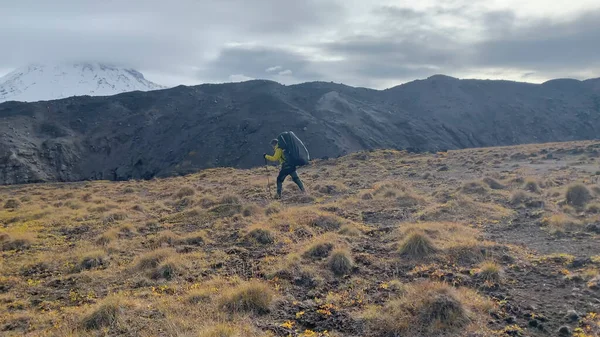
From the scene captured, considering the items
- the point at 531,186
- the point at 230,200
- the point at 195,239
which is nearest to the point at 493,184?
the point at 531,186

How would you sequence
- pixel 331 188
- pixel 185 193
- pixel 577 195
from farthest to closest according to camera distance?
pixel 185 193, pixel 331 188, pixel 577 195

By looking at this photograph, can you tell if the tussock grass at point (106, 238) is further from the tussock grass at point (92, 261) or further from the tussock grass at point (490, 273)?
the tussock grass at point (490, 273)

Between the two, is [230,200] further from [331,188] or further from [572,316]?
[572,316]

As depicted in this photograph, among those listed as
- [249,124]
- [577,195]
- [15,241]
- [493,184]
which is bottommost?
[15,241]

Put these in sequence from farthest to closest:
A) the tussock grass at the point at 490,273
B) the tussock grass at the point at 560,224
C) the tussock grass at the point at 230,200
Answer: the tussock grass at the point at 230,200 → the tussock grass at the point at 560,224 → the tussock grass at the point at 490,273

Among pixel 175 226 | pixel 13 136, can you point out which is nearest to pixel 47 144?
pixel 13 136

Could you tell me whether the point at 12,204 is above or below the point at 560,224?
below

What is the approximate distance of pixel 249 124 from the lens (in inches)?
2211

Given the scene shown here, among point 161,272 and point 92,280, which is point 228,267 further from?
point 92,280

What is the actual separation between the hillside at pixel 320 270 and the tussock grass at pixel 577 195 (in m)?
0.04

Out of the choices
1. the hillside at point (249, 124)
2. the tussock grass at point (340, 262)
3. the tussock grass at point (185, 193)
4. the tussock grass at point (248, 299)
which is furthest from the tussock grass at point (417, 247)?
the hillside at point (249, 124)

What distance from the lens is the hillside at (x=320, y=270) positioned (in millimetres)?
4898

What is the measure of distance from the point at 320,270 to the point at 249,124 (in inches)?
1983

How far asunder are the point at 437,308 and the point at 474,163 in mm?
23792
